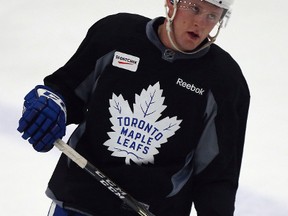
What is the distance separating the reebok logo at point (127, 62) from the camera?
6.52 ft

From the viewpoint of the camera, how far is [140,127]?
6.50 feet

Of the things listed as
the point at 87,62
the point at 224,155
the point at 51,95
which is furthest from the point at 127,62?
the point at 224,155

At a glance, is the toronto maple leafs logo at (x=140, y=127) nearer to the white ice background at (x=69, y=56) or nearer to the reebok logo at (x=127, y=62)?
the reebok logo at (x=127, y=62)

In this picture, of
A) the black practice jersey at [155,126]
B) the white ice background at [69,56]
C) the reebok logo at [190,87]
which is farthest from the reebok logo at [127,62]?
the white ice background at [69,56]

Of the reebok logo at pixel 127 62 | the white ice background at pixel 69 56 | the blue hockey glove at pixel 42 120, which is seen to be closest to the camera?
the blue hockey glove at pixel 42 120

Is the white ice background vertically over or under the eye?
under

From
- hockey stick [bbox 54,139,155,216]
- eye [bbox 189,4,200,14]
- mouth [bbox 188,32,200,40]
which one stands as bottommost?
hockey stick [bbox 54,139,155,216]

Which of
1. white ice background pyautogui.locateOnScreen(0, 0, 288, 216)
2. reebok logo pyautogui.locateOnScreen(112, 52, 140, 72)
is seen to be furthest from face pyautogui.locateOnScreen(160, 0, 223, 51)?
white ice background pyautogui.locateOnScreen(0, 0, 288, 216)

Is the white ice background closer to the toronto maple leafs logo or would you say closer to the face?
the toronto maple leafs logo

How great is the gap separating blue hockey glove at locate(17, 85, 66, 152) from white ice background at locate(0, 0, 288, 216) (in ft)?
2.88

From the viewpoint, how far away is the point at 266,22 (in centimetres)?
414

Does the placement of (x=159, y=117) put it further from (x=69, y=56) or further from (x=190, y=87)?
(x=69, y=56)

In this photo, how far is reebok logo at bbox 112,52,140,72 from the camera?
1.99 metres

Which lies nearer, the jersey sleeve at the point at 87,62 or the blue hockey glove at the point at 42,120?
the blue hockey glove at the point at 42,120
